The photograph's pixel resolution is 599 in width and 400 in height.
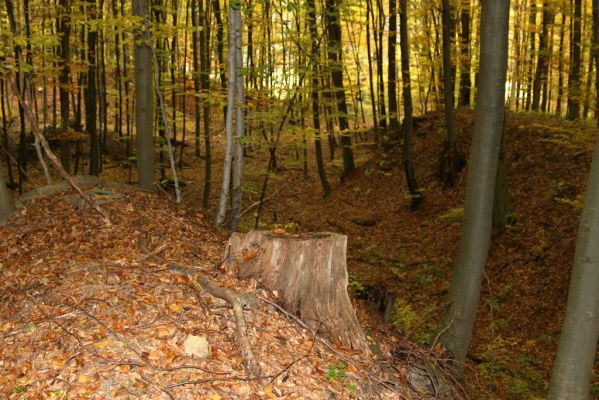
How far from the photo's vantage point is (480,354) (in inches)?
314

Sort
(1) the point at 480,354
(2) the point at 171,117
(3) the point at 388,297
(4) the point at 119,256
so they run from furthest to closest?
1. (2) the point at 171,117
2. (1) the point at 480,354
3. (3) the point at 388,297
4. (4) the point at 119,256

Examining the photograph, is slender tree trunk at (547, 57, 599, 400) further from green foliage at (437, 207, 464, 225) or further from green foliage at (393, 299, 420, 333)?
green foliage at (437, 207, 464, 225)

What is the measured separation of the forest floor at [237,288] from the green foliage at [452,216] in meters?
0.05

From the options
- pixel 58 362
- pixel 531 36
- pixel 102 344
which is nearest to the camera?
pixel 58 362

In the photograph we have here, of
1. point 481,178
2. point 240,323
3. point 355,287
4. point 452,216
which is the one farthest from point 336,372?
point 452,216

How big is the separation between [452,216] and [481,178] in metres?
7.11

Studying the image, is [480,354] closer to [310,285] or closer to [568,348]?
[568,348]

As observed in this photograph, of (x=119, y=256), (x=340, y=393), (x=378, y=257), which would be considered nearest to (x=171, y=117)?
(x=378, y=257)

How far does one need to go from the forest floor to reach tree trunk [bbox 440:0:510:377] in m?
0.55

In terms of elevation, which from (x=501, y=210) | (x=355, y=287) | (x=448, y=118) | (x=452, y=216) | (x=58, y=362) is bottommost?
(x=355, y=287)

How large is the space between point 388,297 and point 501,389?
7.94 ft

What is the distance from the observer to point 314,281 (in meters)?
4.55

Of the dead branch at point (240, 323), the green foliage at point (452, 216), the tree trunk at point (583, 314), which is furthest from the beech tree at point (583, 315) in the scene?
the green foliage at point (452, 216)

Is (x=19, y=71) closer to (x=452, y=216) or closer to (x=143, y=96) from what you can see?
(x=143, y=96)
